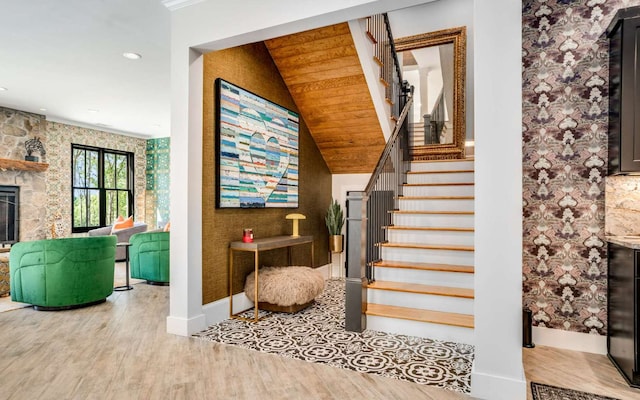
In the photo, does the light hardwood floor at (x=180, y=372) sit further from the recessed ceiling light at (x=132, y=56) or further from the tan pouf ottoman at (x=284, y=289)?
the recessed ceiling light at (x=132, y=56)

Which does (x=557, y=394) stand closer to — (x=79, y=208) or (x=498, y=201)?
(x=498, y=201)

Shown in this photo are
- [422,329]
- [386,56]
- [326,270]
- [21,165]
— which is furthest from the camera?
[21,165]

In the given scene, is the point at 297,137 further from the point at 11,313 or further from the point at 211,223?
the point at 11,313

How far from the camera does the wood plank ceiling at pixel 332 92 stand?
13.4 feet

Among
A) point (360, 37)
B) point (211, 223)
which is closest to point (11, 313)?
point (211, 223)

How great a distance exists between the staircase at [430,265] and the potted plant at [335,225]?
3.71 ft

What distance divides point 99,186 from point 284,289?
23.1ft

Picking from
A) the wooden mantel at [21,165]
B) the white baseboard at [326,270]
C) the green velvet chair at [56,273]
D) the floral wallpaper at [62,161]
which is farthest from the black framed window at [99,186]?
the white baseboard at [326,270]

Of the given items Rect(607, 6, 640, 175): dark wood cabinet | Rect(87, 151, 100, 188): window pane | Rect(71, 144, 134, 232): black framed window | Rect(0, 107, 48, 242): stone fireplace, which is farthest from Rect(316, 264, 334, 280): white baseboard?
Rect(87, 151, 100, 188): window pane

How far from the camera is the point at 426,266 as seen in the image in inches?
148

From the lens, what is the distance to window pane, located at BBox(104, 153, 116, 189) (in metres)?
9.05

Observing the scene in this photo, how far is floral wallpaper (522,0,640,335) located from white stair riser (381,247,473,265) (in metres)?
0.68

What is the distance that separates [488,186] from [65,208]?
27.7 feet

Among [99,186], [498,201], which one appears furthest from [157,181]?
[498,201]
